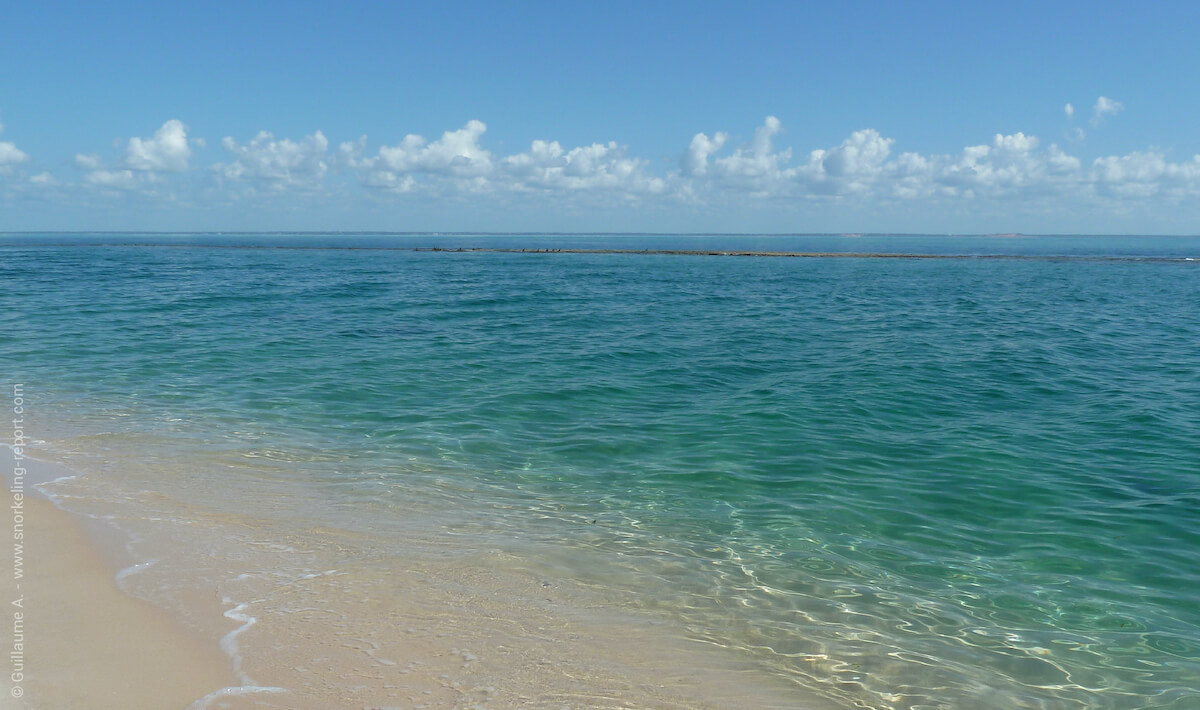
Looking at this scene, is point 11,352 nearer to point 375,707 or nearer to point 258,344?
point 258,344

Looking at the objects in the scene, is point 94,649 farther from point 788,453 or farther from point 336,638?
point 788,453

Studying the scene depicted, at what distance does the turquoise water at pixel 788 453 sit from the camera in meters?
7.63

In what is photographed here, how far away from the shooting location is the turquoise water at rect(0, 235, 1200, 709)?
7633 mm

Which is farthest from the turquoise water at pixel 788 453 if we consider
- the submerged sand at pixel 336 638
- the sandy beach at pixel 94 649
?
the sandy beach at pixel 94 649

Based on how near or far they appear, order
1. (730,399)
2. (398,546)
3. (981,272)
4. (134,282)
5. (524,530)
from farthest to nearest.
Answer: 1. (981,272)
2. (134,282)
3. (730,399)
4. (524,530)
5. (398,546)

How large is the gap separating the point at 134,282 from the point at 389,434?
46112mm

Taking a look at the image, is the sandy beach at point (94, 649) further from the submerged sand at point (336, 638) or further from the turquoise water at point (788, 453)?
the turquoise water at point (788, 453)

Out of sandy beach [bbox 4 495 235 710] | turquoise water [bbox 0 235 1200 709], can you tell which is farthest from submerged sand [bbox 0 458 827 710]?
turquoise water [bbox 0 235 1200 709]

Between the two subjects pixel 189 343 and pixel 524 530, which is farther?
pixel 189 343

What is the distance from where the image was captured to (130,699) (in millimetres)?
5691

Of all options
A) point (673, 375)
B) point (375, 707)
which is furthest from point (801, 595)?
point (673, 375)


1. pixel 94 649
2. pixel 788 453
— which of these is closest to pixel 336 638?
pixel 94 649

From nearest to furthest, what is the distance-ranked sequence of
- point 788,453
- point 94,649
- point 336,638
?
point 94,649 → point 336,638 → point 788,453

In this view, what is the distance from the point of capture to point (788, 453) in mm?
13656
